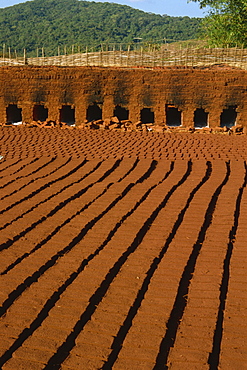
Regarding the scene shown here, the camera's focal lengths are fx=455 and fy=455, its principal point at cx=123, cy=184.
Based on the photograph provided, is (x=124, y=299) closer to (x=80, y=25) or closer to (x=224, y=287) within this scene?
(x=224, y=287)

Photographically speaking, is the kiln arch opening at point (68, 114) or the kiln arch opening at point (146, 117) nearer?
the kiln arch opening at point (68, 114)

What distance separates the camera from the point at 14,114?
15.6m

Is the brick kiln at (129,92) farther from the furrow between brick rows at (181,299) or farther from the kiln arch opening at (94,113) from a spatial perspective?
the furrow between brick rows at (181,299)

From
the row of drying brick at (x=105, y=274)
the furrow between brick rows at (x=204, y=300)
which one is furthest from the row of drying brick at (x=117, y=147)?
the furrow between brick rows at (x=204, y=300)

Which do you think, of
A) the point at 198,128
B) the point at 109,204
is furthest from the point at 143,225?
the point at 198,128

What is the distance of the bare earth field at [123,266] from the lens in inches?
113

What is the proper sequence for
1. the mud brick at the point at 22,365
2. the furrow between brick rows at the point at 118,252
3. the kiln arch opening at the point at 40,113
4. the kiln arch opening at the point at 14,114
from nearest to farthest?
the mud brick at the point at 22,365 → the furrow between brick rows at the point at 118,252 → the kiln arch opening at the point at 40,113 → the kiln arch opening at the point at 14,114

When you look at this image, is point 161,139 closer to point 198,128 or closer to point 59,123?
point 198,128

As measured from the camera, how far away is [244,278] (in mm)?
3707

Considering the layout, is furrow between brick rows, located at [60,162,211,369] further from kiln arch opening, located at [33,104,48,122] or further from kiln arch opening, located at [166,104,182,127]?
kiln arch opening, located at [33,104,48,122]

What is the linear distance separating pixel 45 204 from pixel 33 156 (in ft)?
9.02

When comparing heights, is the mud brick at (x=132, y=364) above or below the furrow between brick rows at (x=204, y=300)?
below

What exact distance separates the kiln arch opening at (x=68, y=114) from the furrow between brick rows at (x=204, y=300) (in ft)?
34.5

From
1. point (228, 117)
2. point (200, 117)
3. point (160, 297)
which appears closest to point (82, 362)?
point (160, 297)
